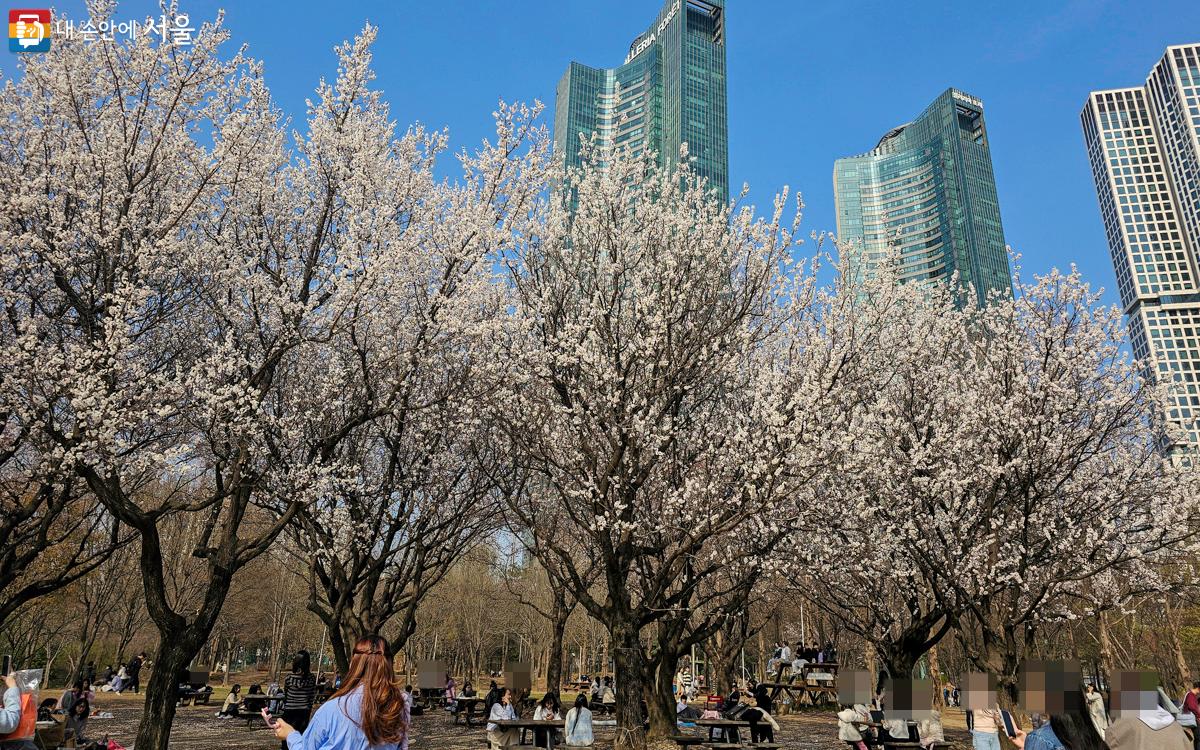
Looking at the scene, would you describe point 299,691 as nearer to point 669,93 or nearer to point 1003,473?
point 1003,473

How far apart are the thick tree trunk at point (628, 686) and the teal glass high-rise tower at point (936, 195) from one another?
15057cm

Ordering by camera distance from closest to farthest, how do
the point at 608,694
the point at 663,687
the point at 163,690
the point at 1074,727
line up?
the point at 1074,727, the point at 163,690, the point at 663,687, the point at 608,694

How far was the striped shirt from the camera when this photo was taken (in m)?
10.6

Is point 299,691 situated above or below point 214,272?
below

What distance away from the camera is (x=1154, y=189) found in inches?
5103

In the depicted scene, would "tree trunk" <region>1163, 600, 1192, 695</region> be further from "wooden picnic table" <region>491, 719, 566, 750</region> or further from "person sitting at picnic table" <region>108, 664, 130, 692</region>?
"person sitting at picnic table" <region>108, 664, 130, 692</region>

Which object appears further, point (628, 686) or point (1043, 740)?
point (628, 686)

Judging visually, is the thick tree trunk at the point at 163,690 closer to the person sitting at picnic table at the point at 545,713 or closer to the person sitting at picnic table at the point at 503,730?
the person sitting at picnic table at the point at 503,730

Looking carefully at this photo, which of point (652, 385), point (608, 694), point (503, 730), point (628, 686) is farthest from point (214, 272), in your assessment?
point (608, 694)

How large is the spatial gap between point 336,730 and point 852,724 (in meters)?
10.6

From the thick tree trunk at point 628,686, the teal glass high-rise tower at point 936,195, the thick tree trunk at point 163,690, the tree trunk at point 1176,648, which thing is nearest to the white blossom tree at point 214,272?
the thick tree trunk at point 163,690

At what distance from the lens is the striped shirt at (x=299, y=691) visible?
10.6 metres

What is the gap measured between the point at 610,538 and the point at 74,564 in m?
10.7

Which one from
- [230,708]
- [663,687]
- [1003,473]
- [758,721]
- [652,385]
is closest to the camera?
[652,385]
